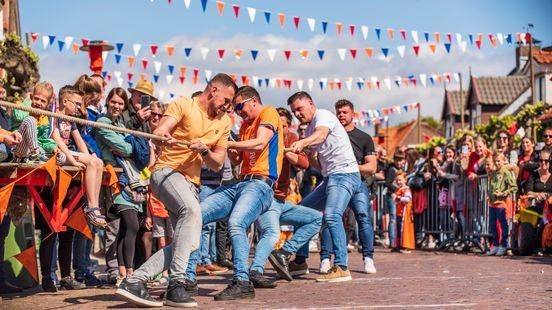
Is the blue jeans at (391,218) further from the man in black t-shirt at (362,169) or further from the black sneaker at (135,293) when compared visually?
the black sneaker at (135,293)

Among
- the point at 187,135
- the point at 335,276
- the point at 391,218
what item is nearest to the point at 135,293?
the point at 187,135

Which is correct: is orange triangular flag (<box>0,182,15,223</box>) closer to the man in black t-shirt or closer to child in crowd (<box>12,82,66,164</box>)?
child in crowd (<box>12,82,66,164</box>)

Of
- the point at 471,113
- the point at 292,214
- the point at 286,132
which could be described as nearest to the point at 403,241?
the point at 286,132

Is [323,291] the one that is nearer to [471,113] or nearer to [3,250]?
[3,250]

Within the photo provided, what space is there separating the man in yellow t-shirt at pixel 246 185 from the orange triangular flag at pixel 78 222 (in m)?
1.05

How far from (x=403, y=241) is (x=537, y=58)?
55.0 meters

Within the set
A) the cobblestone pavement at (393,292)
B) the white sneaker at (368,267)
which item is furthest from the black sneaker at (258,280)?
the white sneaker at (368,267)

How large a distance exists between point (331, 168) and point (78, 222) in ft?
10.2

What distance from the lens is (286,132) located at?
1284 cm

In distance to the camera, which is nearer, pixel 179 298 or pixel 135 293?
pixel 135 293

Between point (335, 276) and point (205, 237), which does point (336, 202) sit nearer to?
point (335, 276)

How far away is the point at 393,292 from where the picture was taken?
10078 mm

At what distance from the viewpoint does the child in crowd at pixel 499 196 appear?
666 inches

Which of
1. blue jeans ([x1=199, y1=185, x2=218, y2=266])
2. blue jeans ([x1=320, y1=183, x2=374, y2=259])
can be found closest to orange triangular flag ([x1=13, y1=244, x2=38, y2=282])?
blue jeans ([x1=199, y1=185, x2=218, y2=266])
